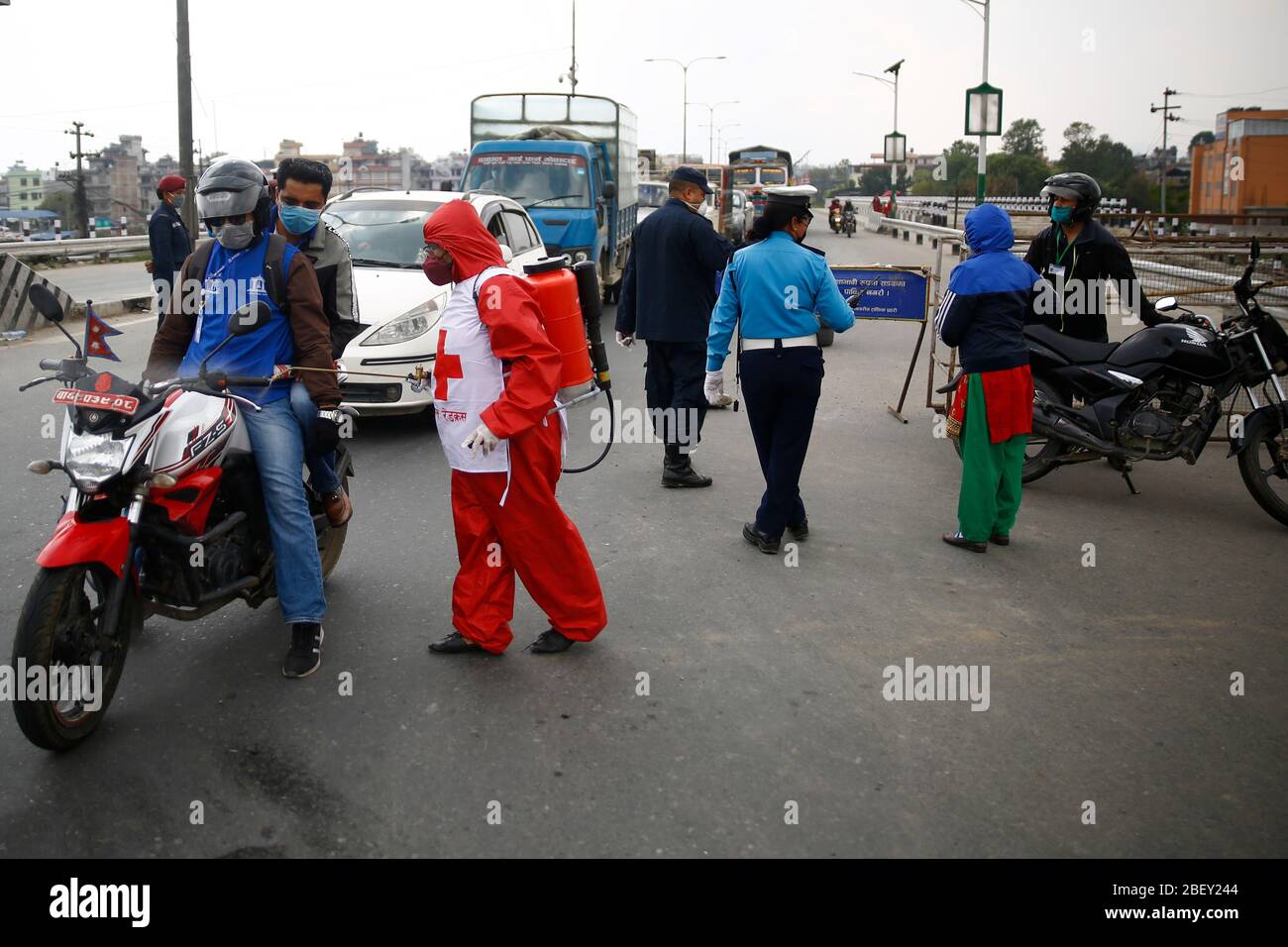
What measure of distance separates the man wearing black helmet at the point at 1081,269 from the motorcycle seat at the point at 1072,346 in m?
0.23

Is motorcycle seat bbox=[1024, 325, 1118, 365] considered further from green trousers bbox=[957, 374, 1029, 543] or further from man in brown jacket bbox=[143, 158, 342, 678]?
man in brown jacket bbox=[143, 158, 342, 678]

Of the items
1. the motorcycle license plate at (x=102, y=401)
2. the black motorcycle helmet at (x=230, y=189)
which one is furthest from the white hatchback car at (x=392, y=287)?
the motorcycle license plate at (x=102, y=401)

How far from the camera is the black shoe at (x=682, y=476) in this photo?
7387 millimetres

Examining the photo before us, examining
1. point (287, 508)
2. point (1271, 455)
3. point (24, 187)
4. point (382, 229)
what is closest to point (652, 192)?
point (382, 229)

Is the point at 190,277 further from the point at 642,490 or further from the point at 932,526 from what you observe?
the point at 932,526

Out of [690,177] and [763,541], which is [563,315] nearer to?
[763,541]

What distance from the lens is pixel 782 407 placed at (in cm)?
603

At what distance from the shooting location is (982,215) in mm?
6090

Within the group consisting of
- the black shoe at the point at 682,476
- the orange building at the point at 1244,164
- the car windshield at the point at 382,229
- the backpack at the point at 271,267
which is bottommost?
the black shoe at the point at 682,476

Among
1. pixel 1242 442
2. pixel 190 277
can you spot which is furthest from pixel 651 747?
pixel 1242 442

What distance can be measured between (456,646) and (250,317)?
157cm

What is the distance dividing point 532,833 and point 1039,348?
545cm

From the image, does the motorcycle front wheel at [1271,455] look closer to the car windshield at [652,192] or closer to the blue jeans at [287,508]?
the blue jeans at [287,508]

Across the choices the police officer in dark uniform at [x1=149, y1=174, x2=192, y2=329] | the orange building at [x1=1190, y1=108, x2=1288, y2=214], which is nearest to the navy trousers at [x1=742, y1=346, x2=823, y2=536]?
the police officer in dark uniform at [x1=149, y1=174, x2=192, y2=329]
